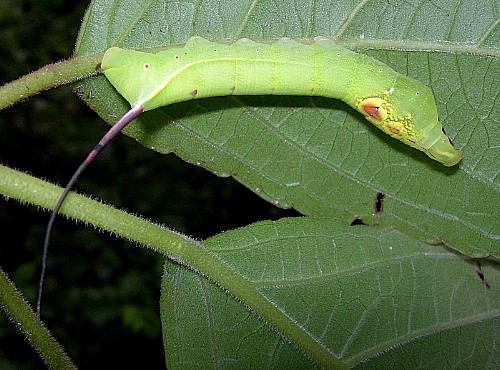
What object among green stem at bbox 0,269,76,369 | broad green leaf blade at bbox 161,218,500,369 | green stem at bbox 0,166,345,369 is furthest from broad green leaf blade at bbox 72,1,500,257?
green stem at bbox 0,269,76,369

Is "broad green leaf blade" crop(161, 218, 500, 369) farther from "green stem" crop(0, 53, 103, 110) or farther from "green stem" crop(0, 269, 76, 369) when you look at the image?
"green stem" crop(0, 53, 103, 110)

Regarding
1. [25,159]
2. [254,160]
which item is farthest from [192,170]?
[254,160]

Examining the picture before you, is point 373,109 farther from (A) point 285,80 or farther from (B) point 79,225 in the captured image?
(B) point 79,225

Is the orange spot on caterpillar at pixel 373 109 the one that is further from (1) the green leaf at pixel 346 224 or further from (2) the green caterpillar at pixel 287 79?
(1) the green leaf at pixel 346 224

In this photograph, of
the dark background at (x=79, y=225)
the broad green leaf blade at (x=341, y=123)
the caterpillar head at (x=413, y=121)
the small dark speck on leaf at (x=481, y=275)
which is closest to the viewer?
the broad green leaf blade at (x=341, y=123)

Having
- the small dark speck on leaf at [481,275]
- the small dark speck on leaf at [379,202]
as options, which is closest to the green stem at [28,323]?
the small dark speck on leaf at [379,202]

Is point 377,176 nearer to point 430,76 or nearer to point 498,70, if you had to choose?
point 430,76
